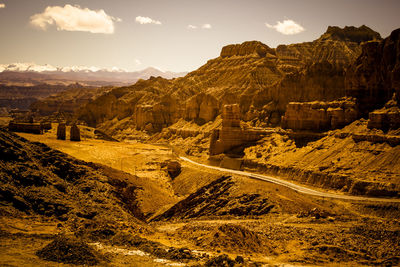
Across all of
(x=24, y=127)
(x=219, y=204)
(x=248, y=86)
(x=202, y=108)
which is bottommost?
(x=219, y=204)

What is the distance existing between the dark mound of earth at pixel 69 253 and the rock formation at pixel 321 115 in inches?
1524

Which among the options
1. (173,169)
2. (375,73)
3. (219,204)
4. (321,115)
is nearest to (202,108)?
(173,169)

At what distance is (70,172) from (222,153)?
29.8 m

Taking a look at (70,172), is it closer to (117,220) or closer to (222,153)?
(117,220)

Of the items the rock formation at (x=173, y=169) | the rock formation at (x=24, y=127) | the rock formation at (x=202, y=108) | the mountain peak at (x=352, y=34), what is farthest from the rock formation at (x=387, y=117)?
the mountain peak at (x=352, y=34)

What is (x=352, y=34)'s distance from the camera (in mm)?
116562

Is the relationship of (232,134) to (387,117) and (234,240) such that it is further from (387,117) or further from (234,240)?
(234,240)

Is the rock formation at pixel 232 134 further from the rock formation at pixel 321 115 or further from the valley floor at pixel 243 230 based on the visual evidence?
the valley floor at pixel 243 230

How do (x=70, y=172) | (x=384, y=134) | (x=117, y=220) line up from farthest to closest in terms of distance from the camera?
(x=384, y=134) < (x=70, y=172) < (x=117, y=220)

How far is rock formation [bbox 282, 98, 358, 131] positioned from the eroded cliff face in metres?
10.3

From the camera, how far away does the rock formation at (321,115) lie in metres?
49.0

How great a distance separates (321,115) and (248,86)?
36.7 meters

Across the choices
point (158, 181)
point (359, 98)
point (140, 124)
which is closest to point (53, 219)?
point (158, 181)

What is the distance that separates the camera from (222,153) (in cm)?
5834
